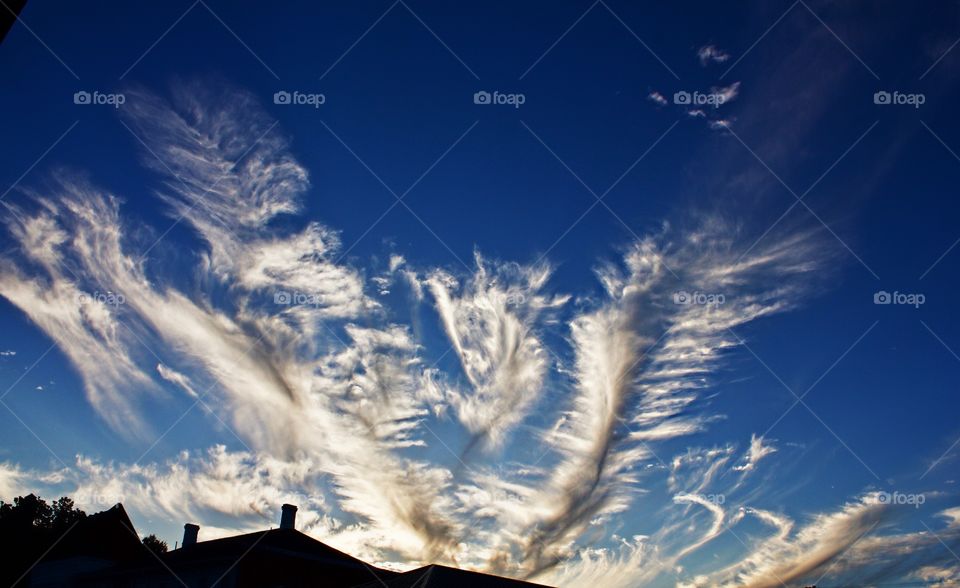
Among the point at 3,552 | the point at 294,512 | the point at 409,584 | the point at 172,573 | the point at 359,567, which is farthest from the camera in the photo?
the point at 3,552

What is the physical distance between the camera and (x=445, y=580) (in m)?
24.6

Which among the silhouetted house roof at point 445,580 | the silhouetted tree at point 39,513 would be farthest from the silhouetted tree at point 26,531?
the silhouetted house roof at point 445,580

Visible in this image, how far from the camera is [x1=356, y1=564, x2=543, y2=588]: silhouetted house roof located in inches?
959

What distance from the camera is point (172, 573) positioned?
31.6 metres

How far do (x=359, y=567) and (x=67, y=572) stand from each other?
19.5m

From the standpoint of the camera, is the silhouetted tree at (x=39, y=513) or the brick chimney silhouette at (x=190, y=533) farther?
the silhouetted tree at (x=39, y=513)

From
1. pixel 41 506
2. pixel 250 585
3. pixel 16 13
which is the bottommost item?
pixel 250 585

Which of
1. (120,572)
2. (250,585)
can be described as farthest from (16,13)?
(120,572)

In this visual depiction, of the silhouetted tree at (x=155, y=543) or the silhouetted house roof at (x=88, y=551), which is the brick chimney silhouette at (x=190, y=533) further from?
the silhouetted tree at (x=155, y=543)

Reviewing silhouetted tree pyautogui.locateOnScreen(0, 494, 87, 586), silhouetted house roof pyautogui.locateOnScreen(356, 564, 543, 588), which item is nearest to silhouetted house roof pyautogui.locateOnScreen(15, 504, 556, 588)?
silhouetted house roof pyautogui.locateOnScreen(356, 564, 543, 588)

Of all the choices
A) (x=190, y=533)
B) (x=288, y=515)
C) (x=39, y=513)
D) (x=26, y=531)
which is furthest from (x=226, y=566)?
(x=39, y=513)

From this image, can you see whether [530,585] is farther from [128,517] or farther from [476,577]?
[128,517]

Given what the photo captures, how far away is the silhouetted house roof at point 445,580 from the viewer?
24.4m

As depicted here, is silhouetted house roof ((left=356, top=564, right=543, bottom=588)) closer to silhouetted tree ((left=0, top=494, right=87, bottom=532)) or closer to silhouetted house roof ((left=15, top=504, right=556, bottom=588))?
silhouetted house roof ((left=15, top=504, right=556, bottom=588))
